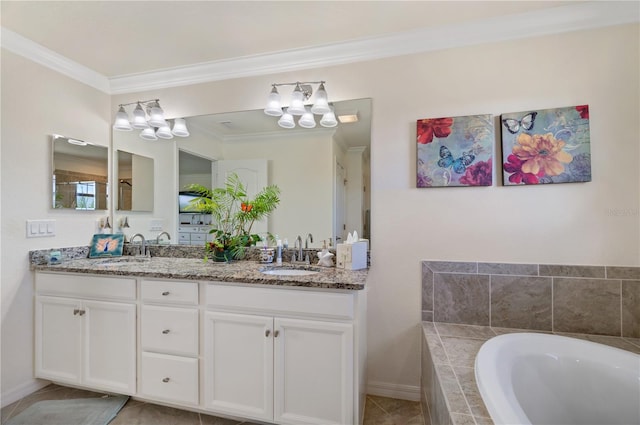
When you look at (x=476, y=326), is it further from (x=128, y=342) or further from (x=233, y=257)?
(x=128, y=342)

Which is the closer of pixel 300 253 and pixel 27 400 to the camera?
pixel 27 400

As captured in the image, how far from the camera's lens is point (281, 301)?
1505 mm

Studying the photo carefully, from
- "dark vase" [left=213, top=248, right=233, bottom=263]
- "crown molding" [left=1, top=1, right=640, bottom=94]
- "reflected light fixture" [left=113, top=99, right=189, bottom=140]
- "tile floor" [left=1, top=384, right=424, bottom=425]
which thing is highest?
"crown molding" [left=1, top=1, right=640, bottom=94]

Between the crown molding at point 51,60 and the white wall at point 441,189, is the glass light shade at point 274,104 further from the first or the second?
the crown molding at point 51,60

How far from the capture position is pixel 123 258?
7.43 ft

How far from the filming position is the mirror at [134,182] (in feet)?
7.97

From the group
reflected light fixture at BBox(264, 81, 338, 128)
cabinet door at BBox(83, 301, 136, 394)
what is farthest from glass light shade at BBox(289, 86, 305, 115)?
cabinet door at BBox(83, 301, 136, 394)

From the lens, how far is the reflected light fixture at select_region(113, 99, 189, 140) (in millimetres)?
2262

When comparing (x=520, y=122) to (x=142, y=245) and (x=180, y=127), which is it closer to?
(x=180, y=127)

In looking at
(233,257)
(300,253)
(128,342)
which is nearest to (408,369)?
(300,253)

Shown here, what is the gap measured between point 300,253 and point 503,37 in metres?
1.89

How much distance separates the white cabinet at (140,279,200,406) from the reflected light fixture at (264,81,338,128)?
126 centimetres

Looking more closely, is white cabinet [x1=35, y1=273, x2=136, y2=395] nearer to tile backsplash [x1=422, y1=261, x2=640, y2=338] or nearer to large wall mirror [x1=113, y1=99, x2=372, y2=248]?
large wall mirror [x1=113, y1=99, x2=372, y2=248]

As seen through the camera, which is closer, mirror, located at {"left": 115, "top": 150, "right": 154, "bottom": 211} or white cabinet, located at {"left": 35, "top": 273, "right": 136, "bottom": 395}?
white cabinet, located at {"left": 35, "top": 273, "right": 136, "bottom": 395}
